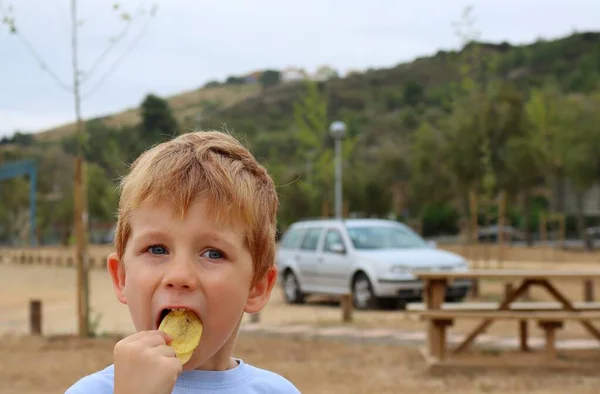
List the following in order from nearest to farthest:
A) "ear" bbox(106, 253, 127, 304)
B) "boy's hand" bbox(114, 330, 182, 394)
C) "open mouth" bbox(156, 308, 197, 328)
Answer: "boy's hand" bbox(114, 330, 182, 394) → "open mouth" bbox(156, 308, 197, 328) → "ear" bbox(106, 253, 127, 304)

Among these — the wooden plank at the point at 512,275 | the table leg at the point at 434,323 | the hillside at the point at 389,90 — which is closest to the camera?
the wooden plank at the point at 512,275

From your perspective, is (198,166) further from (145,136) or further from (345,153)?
(145,136)

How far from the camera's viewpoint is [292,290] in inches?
669

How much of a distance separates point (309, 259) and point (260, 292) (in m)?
14.4

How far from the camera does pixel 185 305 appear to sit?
66.9 inches

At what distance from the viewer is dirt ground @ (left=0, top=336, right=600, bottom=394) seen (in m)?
7.53

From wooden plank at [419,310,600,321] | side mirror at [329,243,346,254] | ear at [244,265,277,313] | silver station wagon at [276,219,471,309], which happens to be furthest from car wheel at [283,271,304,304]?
ear at [244,265,277,313]

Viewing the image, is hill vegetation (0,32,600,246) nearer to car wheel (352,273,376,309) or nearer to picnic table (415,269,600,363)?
car wheel (352,273,376,309)

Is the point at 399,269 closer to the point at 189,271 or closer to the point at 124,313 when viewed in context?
the point at 124,313

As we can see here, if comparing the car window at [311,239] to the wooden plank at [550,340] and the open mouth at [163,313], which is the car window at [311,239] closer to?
the wooden plank at [550,340]

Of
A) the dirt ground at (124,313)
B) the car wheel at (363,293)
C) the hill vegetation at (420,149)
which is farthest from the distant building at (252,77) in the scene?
the car wheel at (363,293)

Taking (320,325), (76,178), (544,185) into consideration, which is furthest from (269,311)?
(544,185)

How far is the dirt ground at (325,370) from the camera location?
7531mm

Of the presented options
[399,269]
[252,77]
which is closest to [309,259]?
[399,269]
